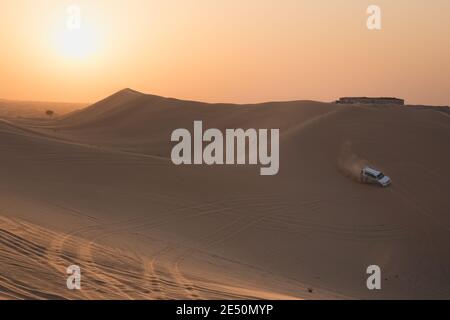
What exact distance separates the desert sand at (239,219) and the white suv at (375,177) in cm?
33

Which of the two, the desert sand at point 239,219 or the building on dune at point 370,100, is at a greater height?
the building on dune at point 370,100

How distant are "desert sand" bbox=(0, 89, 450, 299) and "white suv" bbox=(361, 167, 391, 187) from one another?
1.09 ft

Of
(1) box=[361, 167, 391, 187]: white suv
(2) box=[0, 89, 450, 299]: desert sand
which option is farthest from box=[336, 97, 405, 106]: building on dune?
(1) box=[361, 167, 391, 187]: white suv

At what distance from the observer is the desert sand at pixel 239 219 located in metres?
9.12

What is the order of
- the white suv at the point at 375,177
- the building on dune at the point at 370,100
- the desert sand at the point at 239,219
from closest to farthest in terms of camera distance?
the desert sand at the point at 239,219 → the white suv at the point at 375,177 → the building on dune at the point at 370,100

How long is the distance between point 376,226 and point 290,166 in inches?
271

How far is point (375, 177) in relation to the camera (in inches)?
860

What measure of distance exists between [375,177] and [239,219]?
7175 millimetres

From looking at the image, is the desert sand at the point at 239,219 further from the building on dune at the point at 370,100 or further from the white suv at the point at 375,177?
the building on dune at the point at 370,100

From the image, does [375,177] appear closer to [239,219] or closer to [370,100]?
[239,219]

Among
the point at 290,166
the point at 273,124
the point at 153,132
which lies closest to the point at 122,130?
the point at 153,132

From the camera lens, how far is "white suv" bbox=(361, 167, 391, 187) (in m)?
21.7

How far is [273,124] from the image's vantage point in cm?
3722

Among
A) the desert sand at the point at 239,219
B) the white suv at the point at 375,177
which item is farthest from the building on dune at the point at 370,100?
the white suv at the point at 375,177
